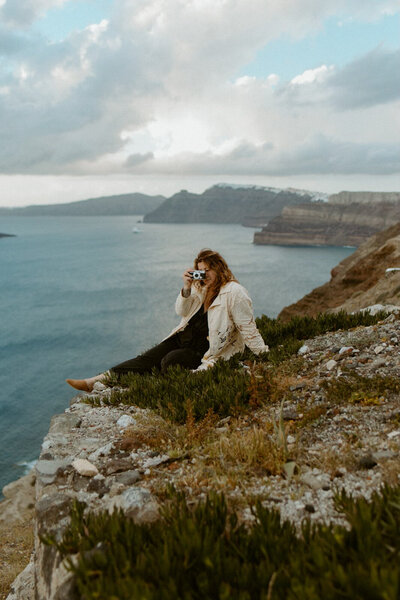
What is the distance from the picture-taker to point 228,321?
6.44m

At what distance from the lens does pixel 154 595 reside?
2.20 metres

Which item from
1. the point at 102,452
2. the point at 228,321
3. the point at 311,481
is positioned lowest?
the point at 102,452

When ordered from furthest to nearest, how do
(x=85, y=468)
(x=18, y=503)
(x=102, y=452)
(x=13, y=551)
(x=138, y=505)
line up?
(x=18, y=503) < (x=13, y=551) < (x=102, y=452) < (x=85, y=468) < (x=138, y=505)

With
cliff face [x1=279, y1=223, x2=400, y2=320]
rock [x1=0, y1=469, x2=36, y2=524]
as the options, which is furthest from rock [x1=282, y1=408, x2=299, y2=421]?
cliff face [x1=279, y1=223, x2=400, y2=320]

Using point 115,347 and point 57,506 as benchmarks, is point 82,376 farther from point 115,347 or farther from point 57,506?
point 57,506

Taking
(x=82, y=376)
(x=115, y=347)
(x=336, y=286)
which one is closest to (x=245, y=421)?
(x=336, y=286)

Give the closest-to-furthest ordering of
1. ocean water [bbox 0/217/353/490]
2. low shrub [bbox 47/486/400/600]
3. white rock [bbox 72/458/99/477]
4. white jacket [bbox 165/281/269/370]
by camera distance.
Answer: low shrub [bbox 47/486/400/600], white rock [bbox 72/458/99/477], white jacket [bbox 165/281/269/370], ocean water [bbox 0/217/353/490]

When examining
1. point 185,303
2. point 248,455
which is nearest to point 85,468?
point 248,455

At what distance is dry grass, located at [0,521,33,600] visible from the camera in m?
7.46

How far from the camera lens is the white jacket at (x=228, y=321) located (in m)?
6.34

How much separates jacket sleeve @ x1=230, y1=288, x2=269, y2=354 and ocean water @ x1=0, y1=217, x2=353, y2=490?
77.6 feet

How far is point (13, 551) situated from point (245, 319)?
7653 millimetres

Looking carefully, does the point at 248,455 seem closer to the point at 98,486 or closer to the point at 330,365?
the point at 98,486

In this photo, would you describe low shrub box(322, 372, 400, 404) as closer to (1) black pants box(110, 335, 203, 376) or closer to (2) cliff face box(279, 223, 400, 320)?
(1) black pants box(110, 335, 203, 376)
